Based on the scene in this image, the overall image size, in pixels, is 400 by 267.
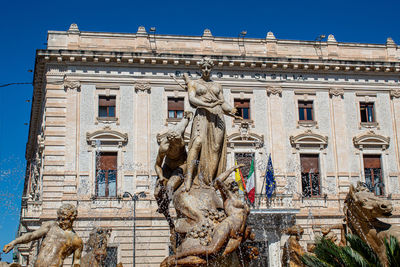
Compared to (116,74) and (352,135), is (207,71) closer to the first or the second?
(116,74)

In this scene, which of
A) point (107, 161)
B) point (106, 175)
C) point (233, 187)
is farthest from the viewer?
point (107, 161)

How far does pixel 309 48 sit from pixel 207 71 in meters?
22.7

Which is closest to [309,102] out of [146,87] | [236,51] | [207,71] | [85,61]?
[236,51]

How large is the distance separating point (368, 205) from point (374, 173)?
950 inches

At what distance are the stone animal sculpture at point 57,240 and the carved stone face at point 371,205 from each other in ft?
13.0

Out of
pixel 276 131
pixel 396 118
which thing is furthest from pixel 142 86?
pixel 396 118

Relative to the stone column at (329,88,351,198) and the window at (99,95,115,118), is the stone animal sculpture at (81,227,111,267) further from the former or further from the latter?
the stone column at (329,88,351,198)

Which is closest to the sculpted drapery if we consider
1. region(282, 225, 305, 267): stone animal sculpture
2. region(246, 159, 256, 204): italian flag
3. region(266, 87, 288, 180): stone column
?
region(282, 225, 305, 267): stone animal sculpture

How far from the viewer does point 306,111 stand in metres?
31.5

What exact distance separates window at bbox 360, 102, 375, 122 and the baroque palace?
7cm

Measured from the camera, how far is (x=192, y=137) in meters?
10.4

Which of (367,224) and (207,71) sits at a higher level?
(207,71)

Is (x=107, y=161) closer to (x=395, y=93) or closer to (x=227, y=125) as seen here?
(x=227, y=125)

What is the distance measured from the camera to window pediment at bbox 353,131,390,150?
31.0 metres
